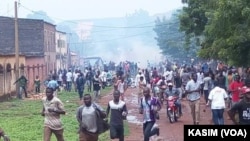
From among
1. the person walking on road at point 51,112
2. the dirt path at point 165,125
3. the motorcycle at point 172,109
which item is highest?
the person walking on road at point 51,112

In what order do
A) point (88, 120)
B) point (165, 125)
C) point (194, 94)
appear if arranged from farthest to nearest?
point (165, 125) → point (194, 94) → point (88, 120)

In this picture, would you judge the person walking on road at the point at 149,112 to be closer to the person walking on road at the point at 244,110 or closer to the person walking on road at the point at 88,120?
the person walking on road at the point at 88,120

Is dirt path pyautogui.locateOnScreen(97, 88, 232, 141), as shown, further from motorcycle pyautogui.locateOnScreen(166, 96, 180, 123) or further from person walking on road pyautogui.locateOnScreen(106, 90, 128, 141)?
person walking on road pyautogui.locateOnScreen(106, 90, 128, 141)

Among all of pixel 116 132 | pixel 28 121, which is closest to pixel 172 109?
pixel 28 121

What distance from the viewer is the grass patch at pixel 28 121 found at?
56.1 feet

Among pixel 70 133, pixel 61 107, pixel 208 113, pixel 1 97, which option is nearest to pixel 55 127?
pixel 61 107

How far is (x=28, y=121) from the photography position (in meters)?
21.2

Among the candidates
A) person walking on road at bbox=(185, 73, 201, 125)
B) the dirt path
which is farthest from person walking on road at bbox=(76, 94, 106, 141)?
person walking on road at bbox=(185, 73, 201, 125)

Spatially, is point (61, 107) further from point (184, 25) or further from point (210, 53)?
point (184, 25)

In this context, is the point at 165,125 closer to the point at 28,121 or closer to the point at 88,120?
the point at 28,121

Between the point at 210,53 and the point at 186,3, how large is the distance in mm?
6253

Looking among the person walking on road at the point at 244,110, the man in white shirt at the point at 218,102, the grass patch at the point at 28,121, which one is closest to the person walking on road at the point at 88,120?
the person walking on road at the point at 244,110

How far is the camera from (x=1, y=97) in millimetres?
33406

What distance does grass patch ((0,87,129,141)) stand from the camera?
1711cm
